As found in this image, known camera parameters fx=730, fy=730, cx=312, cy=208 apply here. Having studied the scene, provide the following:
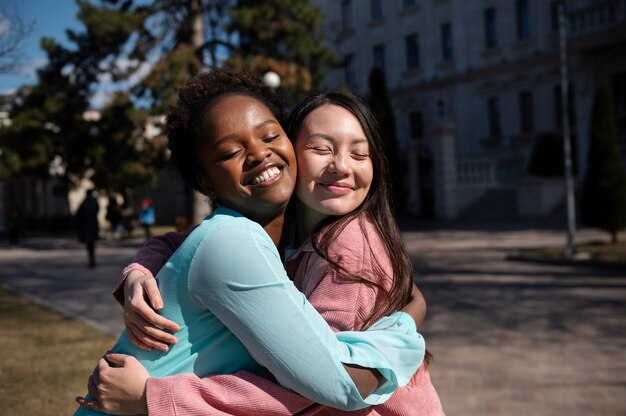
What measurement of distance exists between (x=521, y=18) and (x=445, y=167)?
8.89 metres

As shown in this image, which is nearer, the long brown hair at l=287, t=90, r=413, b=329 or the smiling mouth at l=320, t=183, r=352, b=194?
the long brown hair at l=287, t=90, r=413, b=329

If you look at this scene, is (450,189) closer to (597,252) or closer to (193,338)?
(597,252)

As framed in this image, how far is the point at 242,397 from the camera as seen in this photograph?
65.3 inches

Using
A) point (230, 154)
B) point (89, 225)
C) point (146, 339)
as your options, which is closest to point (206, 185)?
point (230, 154)

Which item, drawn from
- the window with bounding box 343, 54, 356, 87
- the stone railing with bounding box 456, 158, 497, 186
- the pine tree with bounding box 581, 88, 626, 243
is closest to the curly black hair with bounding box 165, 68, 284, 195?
the pine tree with bounding box 581, 88, 626, 243

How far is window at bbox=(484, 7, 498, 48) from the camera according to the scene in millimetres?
35812

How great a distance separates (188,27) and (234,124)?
2331 cm

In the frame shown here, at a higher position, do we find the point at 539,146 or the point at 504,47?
the point at 504,47

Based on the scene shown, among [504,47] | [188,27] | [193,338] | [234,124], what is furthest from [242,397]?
[504,47]

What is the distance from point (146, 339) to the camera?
1723mm

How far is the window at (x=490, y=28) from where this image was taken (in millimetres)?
35812

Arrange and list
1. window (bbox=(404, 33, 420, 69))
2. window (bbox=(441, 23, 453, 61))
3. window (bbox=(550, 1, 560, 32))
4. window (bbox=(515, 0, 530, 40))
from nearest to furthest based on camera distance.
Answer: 1. window (bbox=(550, 1, 560, 32))
2. window (bbox=(515, 0, 530, 40))
3. window (bbox=(441, 23, 453, 61))
4. window (bbox=(404, 33, 420, 69))

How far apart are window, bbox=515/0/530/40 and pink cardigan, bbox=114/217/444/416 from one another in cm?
3480

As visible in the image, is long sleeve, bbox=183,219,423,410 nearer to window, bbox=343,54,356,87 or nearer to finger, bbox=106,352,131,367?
finger, bbox=106,352,131,367
